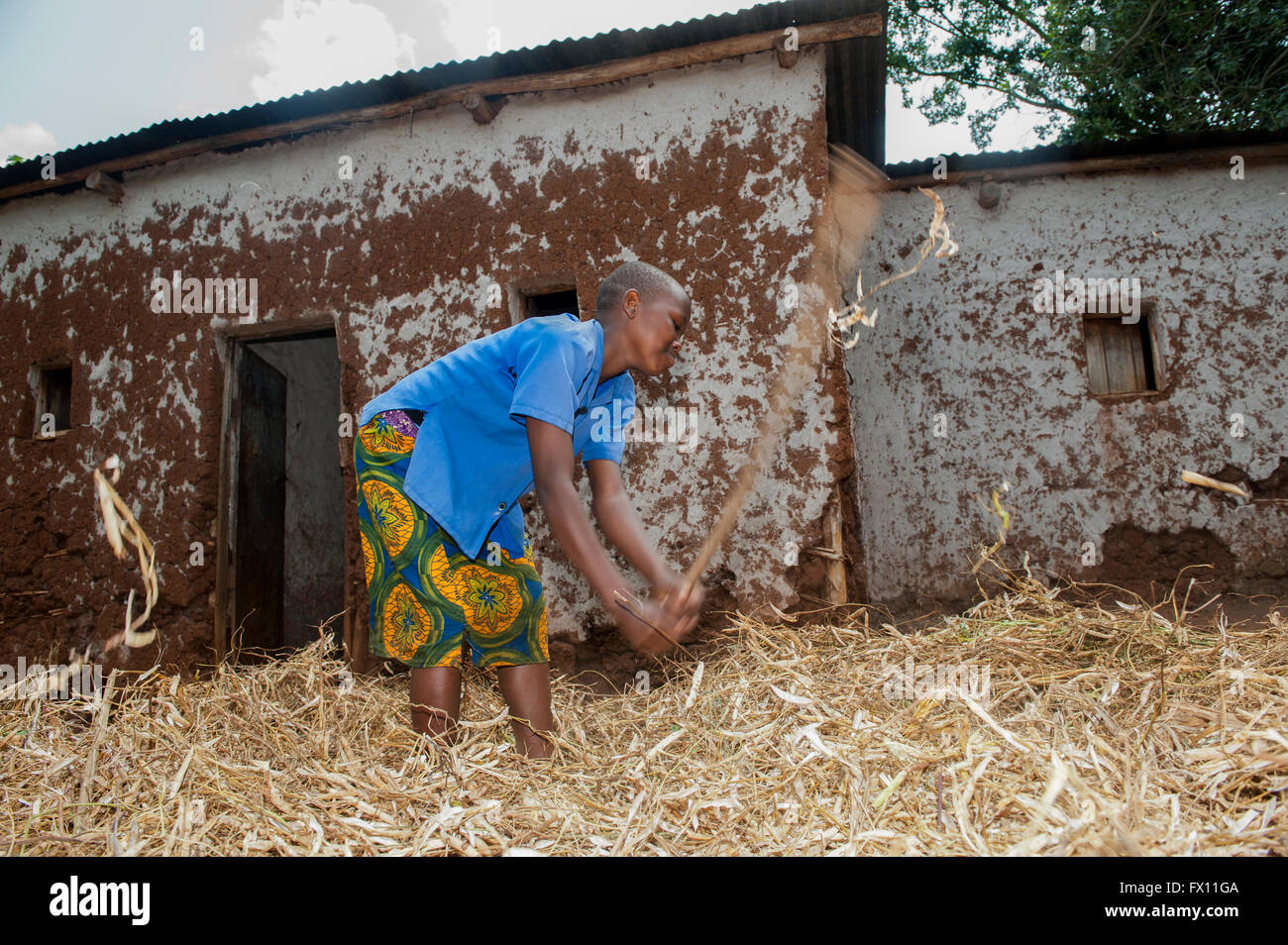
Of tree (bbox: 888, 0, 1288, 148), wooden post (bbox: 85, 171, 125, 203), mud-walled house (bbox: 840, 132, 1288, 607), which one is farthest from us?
tree (bbox: 888, 0, 1288, 148)

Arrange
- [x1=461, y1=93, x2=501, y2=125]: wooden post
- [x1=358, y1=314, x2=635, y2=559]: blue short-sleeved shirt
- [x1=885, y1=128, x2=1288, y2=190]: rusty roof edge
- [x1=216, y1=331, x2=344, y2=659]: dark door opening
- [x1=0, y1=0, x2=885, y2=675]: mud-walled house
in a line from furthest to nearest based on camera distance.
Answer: [x1=885, y1=128, x2=1288, y2=190]: rusty roof edge, [x1=216, y1=331, x2=344, y2=659]: dark door opening, [x1=461, y1=93, x2=501, y2=125]: wooden post, [x1=0, y1=0, x2=885, y2=675]: mud-walled house, [x1=358, y1=314, x2=635, y2=559]: blue short-sleeved shirt

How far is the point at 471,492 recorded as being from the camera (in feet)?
7.25

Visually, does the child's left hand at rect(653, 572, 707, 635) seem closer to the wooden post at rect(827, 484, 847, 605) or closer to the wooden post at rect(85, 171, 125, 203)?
the wooden post at rect(827, 484, 847, 605)

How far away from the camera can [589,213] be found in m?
4.07

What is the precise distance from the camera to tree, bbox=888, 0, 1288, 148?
850 cm

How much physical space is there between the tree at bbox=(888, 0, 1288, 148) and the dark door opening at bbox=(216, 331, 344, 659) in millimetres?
8872

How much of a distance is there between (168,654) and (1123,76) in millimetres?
11622

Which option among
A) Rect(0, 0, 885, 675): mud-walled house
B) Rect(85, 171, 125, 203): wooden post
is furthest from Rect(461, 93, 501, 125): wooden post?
Rect(85, 171, 125, 203): wooden post


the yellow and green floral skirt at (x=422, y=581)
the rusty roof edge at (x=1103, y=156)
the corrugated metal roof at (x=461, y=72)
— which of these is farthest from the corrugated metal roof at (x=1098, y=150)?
the yellow and green floral skirt at (x=422, y=581)

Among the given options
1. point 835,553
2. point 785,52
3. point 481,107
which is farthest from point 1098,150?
point 481,107

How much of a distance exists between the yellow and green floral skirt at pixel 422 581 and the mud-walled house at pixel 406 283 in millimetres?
1545

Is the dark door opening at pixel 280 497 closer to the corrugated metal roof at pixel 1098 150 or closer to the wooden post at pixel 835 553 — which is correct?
the wooden post at pixel 835 553

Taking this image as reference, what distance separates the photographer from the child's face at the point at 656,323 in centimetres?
219

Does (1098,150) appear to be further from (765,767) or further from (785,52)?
(765,767)
